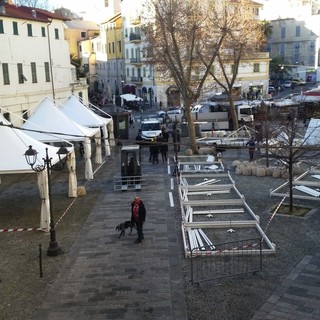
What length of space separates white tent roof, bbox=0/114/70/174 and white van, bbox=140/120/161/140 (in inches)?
631

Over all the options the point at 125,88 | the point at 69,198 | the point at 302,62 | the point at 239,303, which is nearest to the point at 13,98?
the point at 69,198

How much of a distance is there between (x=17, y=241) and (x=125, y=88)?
53239 mm

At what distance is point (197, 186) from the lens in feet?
64.8

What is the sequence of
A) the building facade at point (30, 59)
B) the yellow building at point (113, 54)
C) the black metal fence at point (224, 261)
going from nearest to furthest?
the black metal fence at point (224, 261)
the building facade at point (30, 59)
the yellow building at point (113, 54)

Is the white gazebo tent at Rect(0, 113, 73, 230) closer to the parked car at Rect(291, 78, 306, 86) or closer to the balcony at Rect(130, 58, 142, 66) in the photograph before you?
the balcony at Rect(130, 58, 142, 66)

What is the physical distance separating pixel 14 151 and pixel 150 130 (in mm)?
19140

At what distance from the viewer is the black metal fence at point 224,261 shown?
11492 millimetres

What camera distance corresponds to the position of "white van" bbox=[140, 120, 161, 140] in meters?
33.1

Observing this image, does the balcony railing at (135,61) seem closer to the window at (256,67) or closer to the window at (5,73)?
the window at (256,67)

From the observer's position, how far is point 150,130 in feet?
Answer: 114

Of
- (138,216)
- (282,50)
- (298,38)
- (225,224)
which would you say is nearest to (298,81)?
(298,38)

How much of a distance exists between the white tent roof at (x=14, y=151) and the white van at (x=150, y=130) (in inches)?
631

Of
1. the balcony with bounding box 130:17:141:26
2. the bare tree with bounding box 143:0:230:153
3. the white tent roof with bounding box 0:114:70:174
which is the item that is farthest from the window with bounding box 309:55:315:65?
the white tent roof with bounding box 0:114:70:174

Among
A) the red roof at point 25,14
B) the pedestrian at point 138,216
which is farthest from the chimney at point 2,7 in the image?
the pedestrian at point 138,216
